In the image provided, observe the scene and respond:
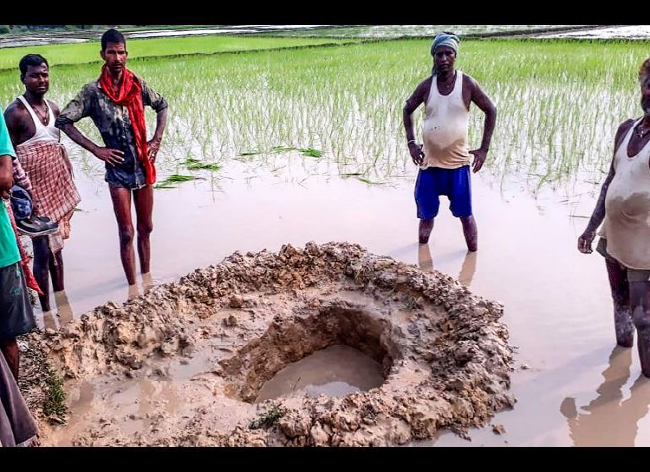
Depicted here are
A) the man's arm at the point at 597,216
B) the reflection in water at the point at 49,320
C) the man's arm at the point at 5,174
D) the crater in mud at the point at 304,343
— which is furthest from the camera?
the reflection in water at the point at 49,320

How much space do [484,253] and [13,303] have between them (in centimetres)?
285

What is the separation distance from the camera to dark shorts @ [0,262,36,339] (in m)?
1.99

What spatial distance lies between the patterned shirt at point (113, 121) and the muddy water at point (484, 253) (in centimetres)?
75

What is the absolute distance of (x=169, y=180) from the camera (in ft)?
17.7

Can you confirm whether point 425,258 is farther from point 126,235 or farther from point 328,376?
point 126,235

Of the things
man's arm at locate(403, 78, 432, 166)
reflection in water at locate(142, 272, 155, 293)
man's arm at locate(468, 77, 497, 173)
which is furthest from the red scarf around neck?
man's arm at locate(468, 77, 497, 173)

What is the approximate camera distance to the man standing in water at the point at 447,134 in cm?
344

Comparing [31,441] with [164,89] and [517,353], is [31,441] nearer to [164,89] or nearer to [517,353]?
[517,353]

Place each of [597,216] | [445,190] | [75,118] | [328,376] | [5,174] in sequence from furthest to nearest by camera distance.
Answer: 1. [445,190]
2. [75,118]
3. [328,376]
4. [597,216]
5. [5,174]

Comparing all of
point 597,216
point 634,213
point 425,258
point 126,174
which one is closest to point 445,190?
point 425,258

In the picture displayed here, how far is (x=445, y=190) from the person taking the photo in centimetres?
373

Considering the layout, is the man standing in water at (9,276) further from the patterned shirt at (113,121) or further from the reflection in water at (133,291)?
the reflection in water at (133,291)

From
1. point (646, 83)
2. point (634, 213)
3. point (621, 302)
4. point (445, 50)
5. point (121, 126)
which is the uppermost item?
point (445, 50)

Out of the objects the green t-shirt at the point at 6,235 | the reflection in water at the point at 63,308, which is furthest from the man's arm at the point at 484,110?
the reflection in water at the point at 63,308
